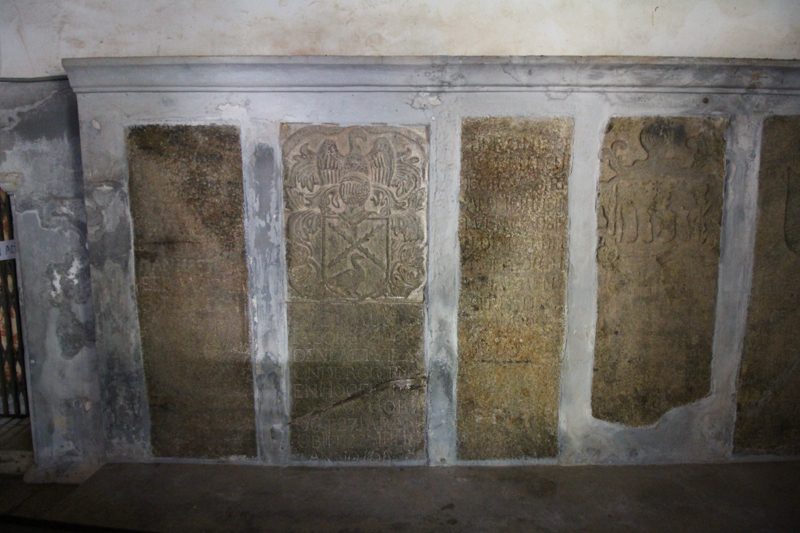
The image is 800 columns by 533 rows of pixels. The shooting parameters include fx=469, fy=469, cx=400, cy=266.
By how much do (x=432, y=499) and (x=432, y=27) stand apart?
2670 millimetres

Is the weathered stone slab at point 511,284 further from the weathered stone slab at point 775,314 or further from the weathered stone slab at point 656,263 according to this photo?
the weathered stone slab at point 775,314

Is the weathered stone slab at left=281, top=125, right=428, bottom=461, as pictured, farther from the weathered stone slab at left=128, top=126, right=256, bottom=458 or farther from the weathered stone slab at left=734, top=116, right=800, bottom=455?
the weathered stone slab at left=734, top=116, right=800, bottom=455

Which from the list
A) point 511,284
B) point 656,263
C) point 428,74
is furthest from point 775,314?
point 428,74

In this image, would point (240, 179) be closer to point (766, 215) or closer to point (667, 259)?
point (667, 259)

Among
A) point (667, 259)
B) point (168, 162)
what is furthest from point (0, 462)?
point (667, 259)

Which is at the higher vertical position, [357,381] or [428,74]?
[428,74]

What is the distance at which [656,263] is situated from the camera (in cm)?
276

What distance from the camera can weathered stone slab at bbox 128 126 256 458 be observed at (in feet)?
8.90

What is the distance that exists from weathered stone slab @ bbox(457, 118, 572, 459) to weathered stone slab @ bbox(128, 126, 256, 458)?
4.35 ft

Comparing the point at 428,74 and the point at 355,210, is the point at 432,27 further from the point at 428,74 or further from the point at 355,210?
the point at 355,210

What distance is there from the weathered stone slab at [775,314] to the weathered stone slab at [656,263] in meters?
0.27

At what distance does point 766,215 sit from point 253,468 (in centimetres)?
342

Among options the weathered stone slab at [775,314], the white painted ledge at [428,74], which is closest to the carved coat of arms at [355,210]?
the white painted ledge at [428,74]

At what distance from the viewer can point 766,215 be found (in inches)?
108
